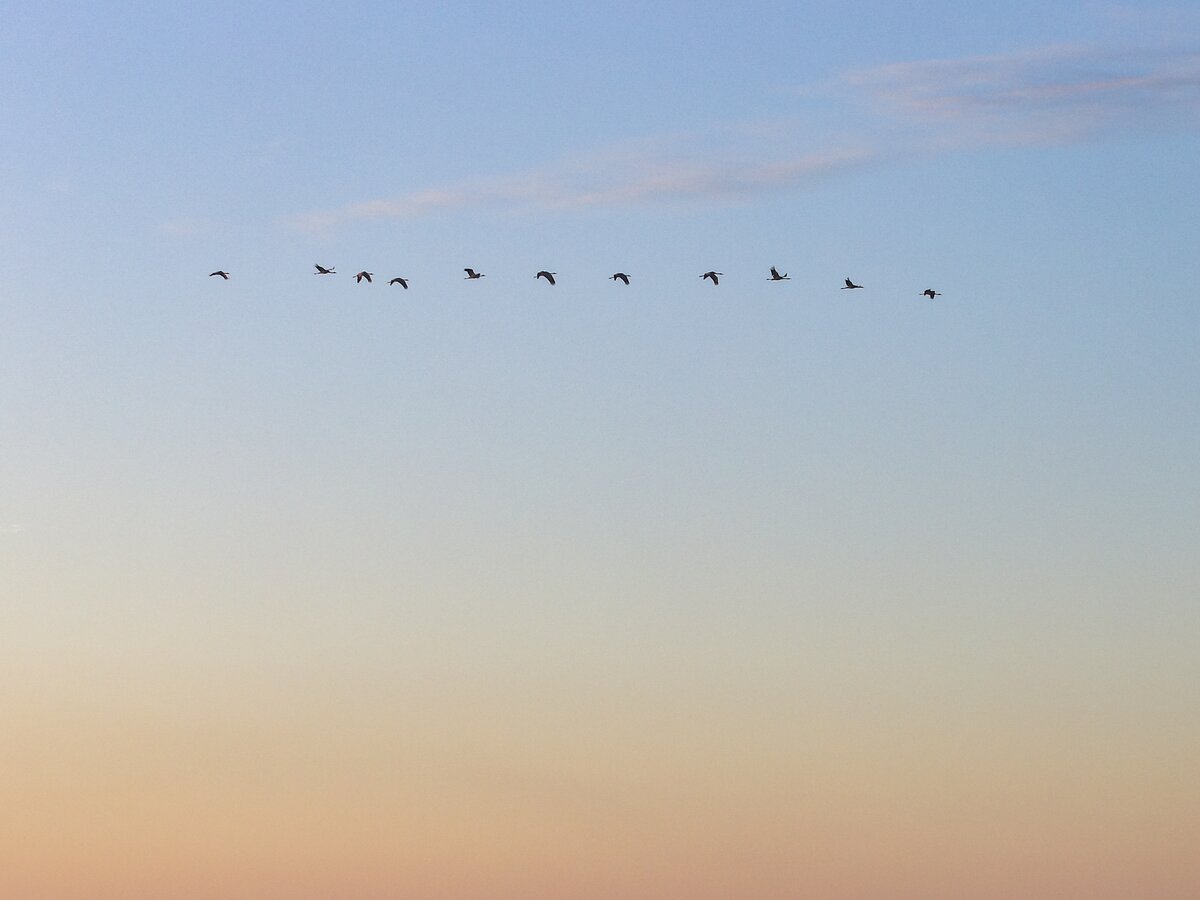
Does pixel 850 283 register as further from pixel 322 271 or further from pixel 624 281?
pixel 322 271

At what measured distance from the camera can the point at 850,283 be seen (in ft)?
561

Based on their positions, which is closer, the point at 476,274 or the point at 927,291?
the point at 476,274

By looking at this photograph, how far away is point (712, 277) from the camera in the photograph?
168 metres

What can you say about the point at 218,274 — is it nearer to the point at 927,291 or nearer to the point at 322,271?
the point at 322,271

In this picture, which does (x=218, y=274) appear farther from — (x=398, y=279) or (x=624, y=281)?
(x=624, y=281)

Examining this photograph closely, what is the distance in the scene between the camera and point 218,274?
547 feet

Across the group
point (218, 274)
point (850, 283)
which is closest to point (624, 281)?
point (850, 283)

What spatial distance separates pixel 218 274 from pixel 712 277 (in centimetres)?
4648

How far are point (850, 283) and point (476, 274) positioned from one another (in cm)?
3687

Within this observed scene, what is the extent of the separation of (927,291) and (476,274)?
44.2 metres

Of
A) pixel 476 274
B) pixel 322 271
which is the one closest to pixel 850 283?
pixel 476 274

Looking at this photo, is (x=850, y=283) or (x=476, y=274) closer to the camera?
(x=476, y=274)

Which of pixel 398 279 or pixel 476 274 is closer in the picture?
pixel 476 274

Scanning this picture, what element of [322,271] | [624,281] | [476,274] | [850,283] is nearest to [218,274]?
[322,271]
